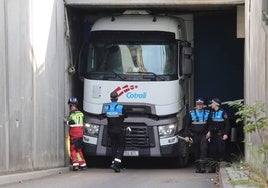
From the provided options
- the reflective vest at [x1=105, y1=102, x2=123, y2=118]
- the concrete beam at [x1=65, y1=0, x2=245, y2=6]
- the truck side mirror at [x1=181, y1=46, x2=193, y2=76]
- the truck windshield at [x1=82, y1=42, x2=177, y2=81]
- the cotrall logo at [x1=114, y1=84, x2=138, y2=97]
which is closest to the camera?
the reflective vest at [x1=105, y1=102, x2=123, y2=118]

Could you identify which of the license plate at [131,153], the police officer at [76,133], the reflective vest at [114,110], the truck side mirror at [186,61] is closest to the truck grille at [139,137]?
the license plate at [131,153]

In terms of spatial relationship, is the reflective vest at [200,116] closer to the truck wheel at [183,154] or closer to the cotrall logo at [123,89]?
the truck wheel at [183,154]

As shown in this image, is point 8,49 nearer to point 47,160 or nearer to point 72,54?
point 47,160

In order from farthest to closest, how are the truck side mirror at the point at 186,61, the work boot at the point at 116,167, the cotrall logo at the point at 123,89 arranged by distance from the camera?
the truck side mirror at the point at 186,61 < the cotrall logo at the point at 123,89 < the work boot at the point at 116,167

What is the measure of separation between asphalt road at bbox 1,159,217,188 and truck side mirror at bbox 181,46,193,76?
2.48 metres

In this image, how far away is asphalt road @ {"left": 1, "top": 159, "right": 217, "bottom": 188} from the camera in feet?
36.6

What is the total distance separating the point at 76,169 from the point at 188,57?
397 centimetres

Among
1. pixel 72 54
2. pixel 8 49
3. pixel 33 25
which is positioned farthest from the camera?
pixel 72 54

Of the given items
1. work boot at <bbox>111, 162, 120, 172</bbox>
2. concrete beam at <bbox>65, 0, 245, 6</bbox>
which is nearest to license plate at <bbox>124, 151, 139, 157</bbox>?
work boot at <bbox>111, 162, 120, 172</bbox>

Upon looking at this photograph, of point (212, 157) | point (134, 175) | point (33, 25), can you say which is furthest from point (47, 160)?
point (212, 157)

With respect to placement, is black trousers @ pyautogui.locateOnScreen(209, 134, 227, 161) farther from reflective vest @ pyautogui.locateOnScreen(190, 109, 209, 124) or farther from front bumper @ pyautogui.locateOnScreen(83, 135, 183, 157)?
front bumper @ pyautogui.locateOnScreen(83, 135, 183, 157)

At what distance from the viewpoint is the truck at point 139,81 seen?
14.4 m

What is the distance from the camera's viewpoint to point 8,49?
11086 millimetres

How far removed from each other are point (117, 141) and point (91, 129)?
97 centimetres
